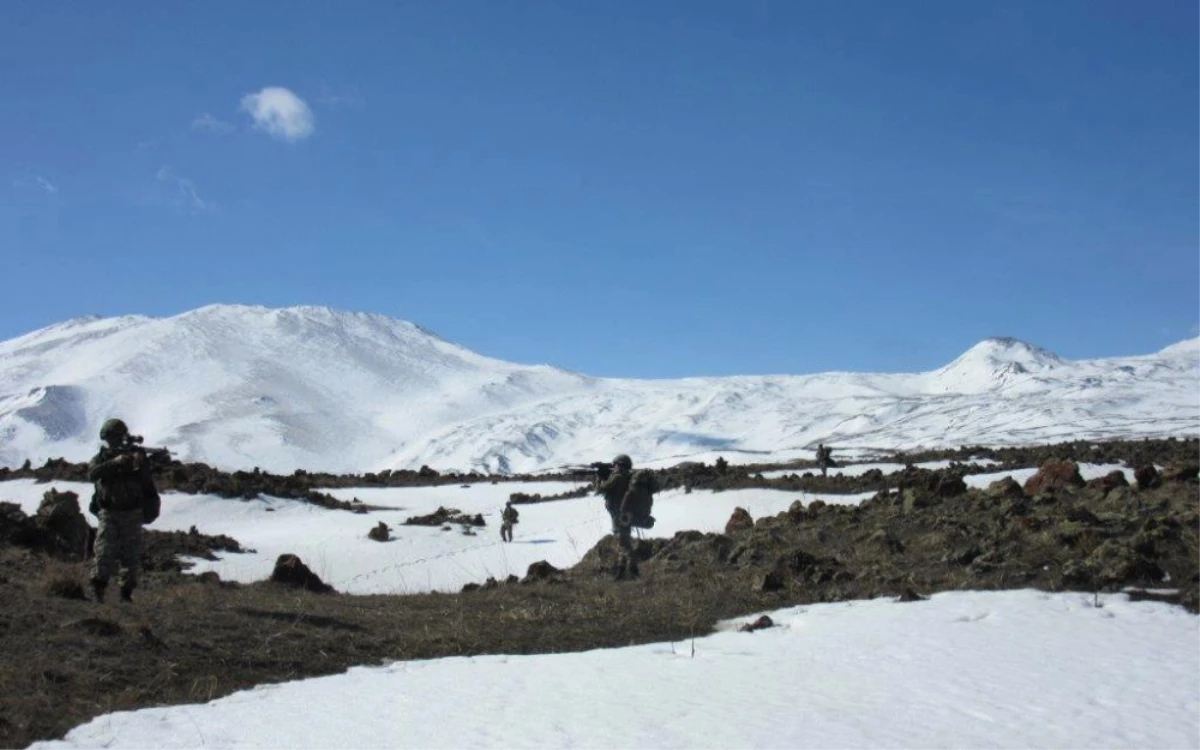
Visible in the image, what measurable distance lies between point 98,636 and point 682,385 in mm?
139494

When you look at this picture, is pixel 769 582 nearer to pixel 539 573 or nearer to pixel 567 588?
pixel 567 588

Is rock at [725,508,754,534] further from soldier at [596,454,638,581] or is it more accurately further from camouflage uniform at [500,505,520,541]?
camouflage uniform at [500,505,520,541]

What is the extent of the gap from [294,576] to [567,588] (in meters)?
4.05

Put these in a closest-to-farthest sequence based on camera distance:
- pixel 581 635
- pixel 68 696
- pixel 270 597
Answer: pixel 68 696 < pixel 581 635 < pixel 270 597

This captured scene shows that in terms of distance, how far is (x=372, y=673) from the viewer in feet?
25.4

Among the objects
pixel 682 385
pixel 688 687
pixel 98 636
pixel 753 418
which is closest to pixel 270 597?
pixel 98 636

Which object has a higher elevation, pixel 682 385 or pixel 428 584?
pixel 682 385

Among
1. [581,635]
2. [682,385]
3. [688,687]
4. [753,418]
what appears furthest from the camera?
[682,385]

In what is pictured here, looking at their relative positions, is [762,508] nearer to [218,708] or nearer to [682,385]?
[218,708]

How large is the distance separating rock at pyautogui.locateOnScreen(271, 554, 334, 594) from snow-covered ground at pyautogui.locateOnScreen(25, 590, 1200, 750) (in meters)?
5.98

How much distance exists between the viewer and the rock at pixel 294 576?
1347 cm

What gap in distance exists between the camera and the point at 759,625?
10023 mm

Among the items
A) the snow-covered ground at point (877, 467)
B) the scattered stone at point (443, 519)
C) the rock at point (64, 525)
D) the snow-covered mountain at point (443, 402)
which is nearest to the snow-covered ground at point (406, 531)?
the scattered stone at point (443, 519)

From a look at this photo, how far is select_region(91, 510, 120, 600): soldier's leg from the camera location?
31.0 ft
